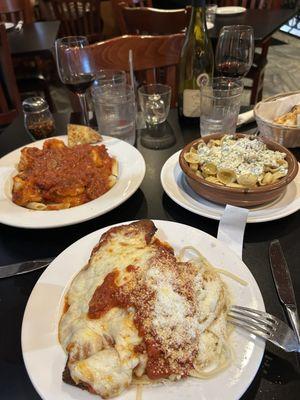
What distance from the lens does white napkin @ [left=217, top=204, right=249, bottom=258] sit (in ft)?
2.91

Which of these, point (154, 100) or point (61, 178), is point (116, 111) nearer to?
point (154, 100)

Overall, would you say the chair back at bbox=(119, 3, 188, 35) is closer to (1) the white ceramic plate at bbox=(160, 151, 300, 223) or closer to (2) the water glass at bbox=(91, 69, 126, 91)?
(2) the water glass at bbox=(91, 69, 126, 91)

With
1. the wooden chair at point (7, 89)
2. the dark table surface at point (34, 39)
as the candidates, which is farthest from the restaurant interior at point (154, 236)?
the dark table surface at point (34, 39)

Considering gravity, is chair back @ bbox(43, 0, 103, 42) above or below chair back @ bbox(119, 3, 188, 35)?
below

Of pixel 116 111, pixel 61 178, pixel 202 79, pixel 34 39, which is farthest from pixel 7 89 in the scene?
pixel 61 178

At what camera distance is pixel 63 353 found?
2.09 feet

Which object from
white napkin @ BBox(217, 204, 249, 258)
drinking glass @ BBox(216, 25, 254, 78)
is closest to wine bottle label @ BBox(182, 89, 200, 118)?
drinking glass @ BBox(216, 25, 254, 78)

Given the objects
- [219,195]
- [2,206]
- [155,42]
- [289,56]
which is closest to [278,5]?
[289,56]

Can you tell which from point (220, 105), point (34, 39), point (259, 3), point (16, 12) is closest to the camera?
point (220, 105)

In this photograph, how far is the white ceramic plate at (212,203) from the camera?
0.95 meters

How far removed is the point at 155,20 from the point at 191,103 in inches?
40.6

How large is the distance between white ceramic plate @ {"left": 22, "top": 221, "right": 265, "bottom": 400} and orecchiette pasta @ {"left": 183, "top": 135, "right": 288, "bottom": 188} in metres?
0.22

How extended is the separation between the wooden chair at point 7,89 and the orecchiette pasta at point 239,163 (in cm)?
185

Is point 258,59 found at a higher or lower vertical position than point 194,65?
lower
